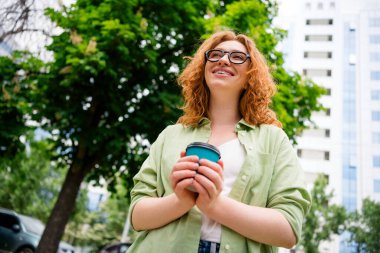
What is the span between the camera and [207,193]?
3.76 ft

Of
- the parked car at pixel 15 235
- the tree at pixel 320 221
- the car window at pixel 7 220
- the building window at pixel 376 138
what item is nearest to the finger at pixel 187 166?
the parked car at pixel 15 235

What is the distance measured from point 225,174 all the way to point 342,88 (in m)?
46.0

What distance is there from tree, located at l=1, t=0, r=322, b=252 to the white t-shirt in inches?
187

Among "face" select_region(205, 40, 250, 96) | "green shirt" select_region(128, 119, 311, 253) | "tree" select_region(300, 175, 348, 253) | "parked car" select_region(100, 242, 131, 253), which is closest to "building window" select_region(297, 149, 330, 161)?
"tree" select_region(300, 175, 348, 253)

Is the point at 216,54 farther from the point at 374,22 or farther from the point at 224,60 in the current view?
the point at 374,22

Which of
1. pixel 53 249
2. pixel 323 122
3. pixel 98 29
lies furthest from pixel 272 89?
pixel 323 122

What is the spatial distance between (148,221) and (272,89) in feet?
3.17

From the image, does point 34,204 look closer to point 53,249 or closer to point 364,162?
point 53,249

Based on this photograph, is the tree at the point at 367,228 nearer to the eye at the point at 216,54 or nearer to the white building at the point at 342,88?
the white building at the point at 342,88

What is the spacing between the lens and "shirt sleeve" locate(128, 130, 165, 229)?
150 centimetres

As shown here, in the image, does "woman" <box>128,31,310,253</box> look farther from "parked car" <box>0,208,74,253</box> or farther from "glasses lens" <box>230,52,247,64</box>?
"parked car" <box>0,208,74,253</box>

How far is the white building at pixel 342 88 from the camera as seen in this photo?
127 ft

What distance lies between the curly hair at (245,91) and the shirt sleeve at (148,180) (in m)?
0.25

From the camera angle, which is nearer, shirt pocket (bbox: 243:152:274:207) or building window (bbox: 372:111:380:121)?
shirt pocket (bbox: 243:152:274:207)
